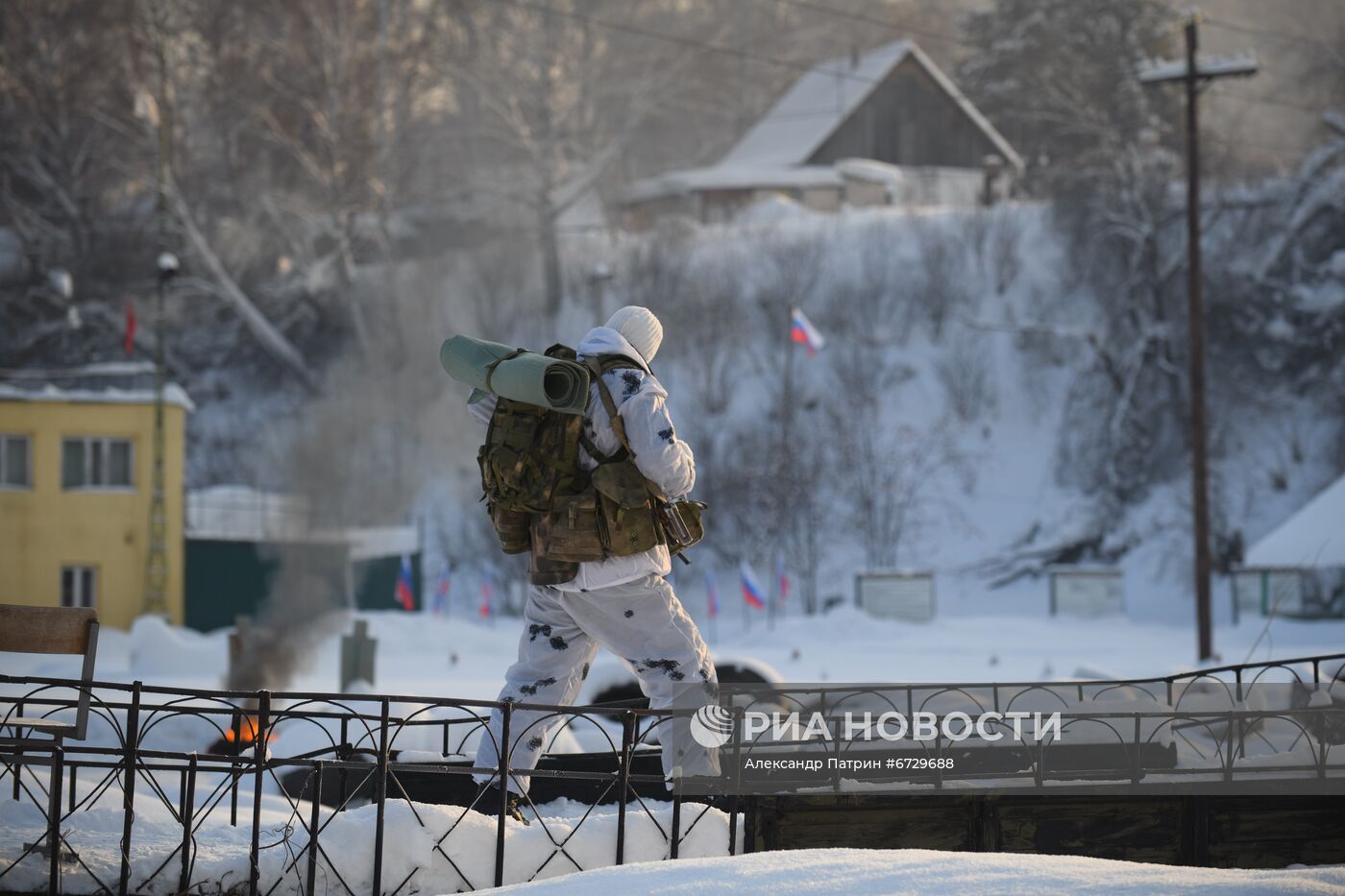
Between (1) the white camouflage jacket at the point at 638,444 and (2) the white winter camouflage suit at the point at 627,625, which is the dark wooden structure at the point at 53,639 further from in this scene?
(1) the white camouflage jacket at the point at 638,444

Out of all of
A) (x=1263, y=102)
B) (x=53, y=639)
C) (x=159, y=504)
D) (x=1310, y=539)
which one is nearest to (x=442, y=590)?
(x=159, y=504)

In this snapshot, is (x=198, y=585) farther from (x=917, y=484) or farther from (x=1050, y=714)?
(x=1050, y=714)

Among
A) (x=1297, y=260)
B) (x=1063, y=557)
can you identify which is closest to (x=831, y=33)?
(x=1297, y=260)

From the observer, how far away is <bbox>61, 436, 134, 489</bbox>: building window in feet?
79.2

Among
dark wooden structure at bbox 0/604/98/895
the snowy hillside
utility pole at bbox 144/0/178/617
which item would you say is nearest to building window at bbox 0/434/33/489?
utility pole at bbox 144/0/178/617

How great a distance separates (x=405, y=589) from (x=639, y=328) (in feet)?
72.1

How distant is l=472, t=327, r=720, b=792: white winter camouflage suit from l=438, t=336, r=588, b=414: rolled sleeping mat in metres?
0.19

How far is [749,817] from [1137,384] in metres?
30.1

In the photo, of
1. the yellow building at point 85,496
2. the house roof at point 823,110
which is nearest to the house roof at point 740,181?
the house roof at point 823,110

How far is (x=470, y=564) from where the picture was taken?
32469 millimetres

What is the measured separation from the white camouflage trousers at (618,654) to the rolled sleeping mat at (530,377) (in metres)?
0.71

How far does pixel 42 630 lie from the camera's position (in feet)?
16.2

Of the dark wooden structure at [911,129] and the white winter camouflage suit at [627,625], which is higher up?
the dark wooden structure at [911,129]

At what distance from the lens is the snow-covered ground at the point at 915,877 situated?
3637mm
